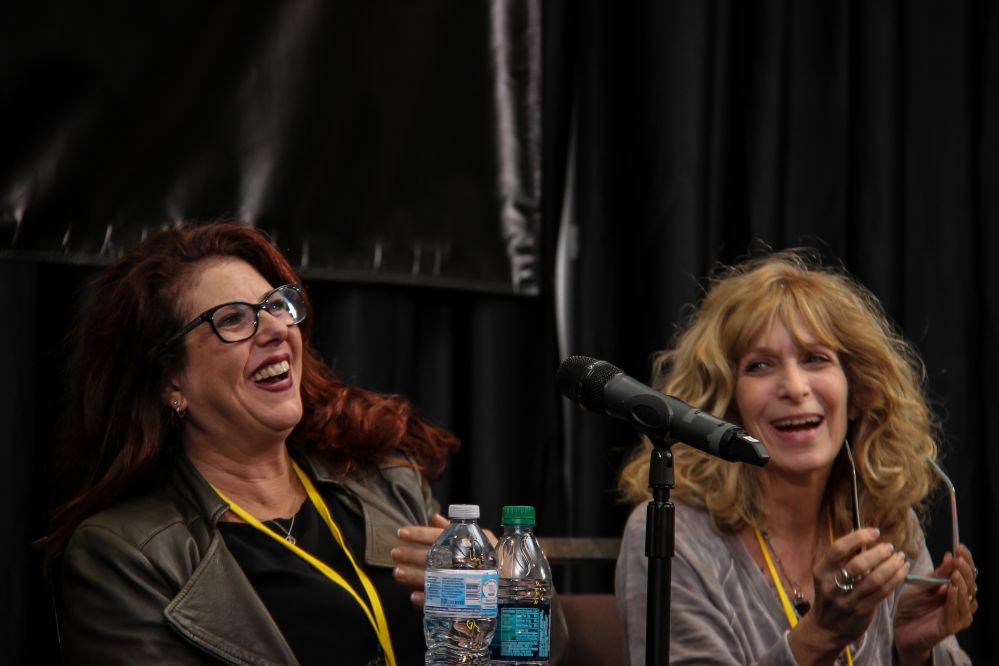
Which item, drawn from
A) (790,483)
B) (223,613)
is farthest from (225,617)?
(790,483)

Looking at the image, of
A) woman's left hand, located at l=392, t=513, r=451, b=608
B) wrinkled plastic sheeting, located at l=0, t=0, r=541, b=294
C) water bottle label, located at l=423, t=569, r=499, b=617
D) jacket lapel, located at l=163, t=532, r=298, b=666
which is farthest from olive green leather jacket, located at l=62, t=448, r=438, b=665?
wrinkled plastic sheeting, located at l=0, t=0, r=541, b=294

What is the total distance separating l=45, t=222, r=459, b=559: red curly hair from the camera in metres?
2.20

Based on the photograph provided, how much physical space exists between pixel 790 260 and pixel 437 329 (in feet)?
2.61

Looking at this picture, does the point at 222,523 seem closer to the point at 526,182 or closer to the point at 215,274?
the point at 215,274

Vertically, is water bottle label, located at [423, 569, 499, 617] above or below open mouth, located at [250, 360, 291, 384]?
below

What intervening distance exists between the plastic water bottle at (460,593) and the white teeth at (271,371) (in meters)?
0.43

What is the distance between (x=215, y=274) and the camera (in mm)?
2279

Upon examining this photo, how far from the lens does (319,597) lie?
2.14m

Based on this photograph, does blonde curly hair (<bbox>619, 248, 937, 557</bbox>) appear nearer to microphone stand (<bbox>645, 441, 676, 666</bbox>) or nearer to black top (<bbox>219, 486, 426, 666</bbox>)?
black top (<bbox>219, 486, 426, 666</bbox>)

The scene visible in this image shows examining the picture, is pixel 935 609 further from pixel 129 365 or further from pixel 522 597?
pixel 129 365

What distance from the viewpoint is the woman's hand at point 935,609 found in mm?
2258

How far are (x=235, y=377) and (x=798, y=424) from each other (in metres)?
1.04

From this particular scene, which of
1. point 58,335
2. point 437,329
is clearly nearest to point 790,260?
point 437,329

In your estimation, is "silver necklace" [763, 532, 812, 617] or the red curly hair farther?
"silver necklace" [763, 532, 812, 617]
